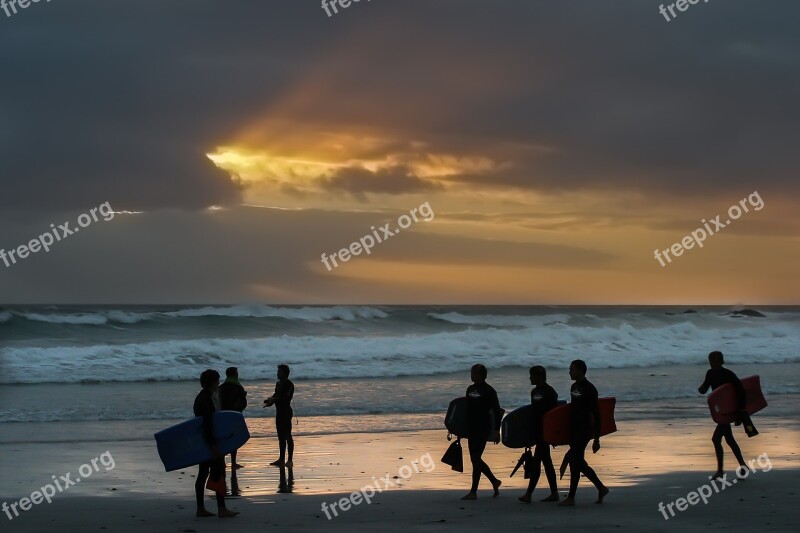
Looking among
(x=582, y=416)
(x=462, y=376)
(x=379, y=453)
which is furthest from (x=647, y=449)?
(x=462, y=376)

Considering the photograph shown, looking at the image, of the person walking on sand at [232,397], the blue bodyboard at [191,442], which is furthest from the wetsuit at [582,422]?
the person walking on sand at [232,397]

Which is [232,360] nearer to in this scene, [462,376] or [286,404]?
[462,376]

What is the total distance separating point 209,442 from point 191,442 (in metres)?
0.26

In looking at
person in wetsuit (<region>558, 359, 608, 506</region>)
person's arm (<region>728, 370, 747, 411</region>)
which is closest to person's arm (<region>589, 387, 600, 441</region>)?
person in wetsuit (<region>558, 359, 608, 506</region>)

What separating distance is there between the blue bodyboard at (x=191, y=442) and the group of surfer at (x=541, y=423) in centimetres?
270

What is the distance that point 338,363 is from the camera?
115ft

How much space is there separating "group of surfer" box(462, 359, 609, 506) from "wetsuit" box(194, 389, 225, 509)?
9.19 ft

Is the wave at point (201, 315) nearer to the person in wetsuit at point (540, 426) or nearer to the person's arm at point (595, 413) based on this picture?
the person in wetsuit at point (540, 426)

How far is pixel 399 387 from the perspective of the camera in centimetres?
2716

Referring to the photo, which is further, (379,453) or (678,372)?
(678,372)

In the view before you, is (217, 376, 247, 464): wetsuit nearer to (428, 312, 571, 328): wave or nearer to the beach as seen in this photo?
the beach

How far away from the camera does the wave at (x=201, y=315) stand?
162 ft

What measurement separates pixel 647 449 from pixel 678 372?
1827 cm

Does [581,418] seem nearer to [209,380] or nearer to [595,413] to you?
[595,413]
